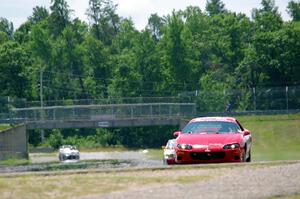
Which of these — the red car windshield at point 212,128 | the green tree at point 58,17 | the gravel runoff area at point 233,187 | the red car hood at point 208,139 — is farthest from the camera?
the green tree at point 58,17

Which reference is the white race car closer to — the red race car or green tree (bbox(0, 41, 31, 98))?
the red race car

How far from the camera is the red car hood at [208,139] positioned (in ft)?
64.8

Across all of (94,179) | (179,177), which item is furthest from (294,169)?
(94,179)

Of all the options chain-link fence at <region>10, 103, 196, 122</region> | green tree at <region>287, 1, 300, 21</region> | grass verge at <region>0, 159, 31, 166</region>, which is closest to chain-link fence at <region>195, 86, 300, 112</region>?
chain-link fence at <region>10, 103, 196, 122</region>

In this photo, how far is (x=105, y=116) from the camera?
82250mm

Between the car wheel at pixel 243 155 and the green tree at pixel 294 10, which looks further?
the green tree at pixel 294 10

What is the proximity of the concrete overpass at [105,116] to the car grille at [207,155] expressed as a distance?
61.7 metres

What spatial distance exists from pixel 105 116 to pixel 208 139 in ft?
205

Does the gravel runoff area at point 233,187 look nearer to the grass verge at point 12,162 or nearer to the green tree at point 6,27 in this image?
the grass verge at point 12,162

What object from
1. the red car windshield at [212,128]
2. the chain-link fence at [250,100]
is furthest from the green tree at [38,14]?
the red car windshield at [212,128]

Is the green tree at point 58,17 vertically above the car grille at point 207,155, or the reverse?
the green tree at point 58,17

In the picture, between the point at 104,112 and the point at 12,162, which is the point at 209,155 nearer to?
the point at 12,162

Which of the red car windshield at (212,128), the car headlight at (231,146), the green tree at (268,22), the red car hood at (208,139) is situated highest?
the green tree at (268,22)

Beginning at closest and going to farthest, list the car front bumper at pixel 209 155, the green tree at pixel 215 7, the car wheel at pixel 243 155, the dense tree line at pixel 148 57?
the car front bumper at pixel 209 155, the car wheel at pixel 243 155, the dense tree line at pixel 148 57, the green tree at pixel 215 7
